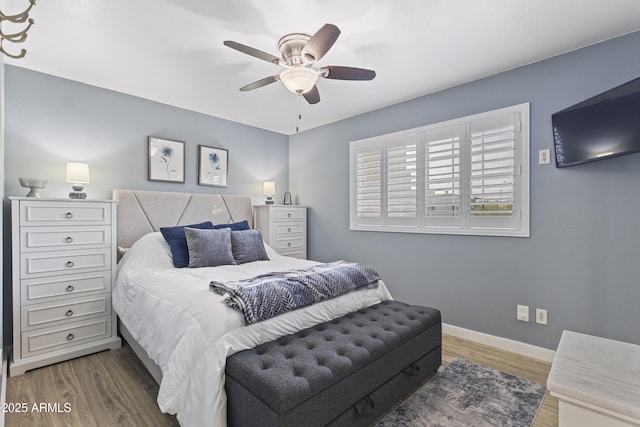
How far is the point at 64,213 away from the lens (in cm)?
250

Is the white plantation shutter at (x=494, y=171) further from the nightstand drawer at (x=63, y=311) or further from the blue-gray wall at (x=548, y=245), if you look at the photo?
the nightstand drawer at (x=63, y=311)

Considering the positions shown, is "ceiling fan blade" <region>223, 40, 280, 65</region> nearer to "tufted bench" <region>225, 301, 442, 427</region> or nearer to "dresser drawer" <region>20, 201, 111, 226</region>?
"tufted bench" <region>225, 301, 442, 427</region>

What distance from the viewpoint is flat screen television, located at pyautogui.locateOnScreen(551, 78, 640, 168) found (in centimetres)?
187

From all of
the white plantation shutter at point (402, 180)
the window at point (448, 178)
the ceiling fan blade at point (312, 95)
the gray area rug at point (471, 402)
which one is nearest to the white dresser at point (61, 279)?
the ceiling fan blade at point (312, 95)

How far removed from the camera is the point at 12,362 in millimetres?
2314

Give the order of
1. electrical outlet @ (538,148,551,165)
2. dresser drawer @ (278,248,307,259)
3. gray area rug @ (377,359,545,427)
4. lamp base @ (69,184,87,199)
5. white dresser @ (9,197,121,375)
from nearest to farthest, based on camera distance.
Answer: gray area rug @ (377,359,545,427), white dresser @ (9,197,121,375), electrical outlet @ (538,148,551,165), lamp base @ (69,184,87,199), dresser drawer @ (278,248,307,259)

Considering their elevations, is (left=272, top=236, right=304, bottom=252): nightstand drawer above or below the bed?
above

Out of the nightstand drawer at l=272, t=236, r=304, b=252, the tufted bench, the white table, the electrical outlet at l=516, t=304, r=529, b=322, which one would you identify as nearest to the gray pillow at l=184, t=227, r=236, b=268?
the nightstand drawer at l=272, t=236, r=304, b=252

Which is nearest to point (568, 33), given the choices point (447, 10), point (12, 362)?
point (447, 10)

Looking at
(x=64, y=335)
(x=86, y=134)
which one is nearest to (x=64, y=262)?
(x=64, y=335)

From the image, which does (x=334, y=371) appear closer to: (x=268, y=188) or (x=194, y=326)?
(x=194, y=326)

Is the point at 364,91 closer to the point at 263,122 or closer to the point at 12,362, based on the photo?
the point at 263,122

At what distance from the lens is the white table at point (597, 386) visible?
105 centimetres

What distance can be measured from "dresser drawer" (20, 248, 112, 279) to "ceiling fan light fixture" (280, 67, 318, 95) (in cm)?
217
